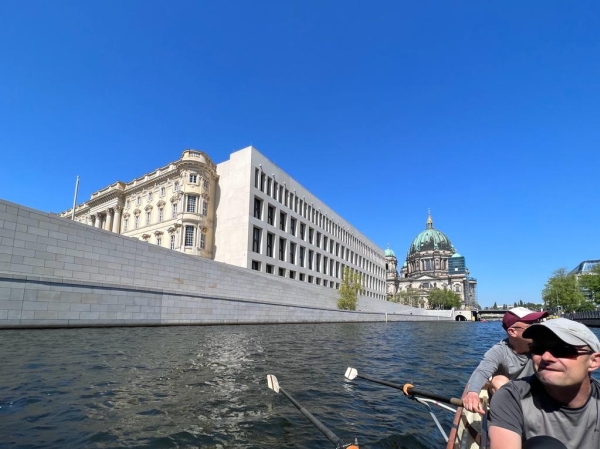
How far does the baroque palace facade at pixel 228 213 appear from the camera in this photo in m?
47.0

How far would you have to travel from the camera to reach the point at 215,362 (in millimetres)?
10758

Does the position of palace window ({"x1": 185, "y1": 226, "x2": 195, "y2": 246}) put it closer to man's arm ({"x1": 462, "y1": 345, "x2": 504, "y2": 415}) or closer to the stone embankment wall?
the stone embankment wall

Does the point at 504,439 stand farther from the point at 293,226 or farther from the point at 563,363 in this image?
the point at 293,226

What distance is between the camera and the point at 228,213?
47.9 metres

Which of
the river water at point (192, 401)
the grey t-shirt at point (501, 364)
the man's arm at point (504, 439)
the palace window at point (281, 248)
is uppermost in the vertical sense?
the palace window at point (281, 248)

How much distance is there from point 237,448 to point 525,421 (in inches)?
143

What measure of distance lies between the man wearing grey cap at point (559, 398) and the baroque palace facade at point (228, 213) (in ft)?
140

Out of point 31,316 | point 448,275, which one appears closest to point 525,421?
point 31,316

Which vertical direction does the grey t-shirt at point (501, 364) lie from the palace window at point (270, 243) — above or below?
below

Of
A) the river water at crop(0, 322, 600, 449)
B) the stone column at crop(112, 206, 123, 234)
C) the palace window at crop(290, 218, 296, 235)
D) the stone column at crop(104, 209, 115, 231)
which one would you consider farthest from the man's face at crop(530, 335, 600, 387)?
the stone column at crop(104, 209, 115, 231)

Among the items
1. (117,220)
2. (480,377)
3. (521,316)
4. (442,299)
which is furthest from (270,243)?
(442,299)

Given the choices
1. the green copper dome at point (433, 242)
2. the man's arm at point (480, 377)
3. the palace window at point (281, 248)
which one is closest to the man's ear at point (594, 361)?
the man's arm at point (480, 377)

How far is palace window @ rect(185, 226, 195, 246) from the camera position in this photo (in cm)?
4697

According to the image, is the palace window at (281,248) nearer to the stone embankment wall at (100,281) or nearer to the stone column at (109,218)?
the stone embankment wall at (100,281)
